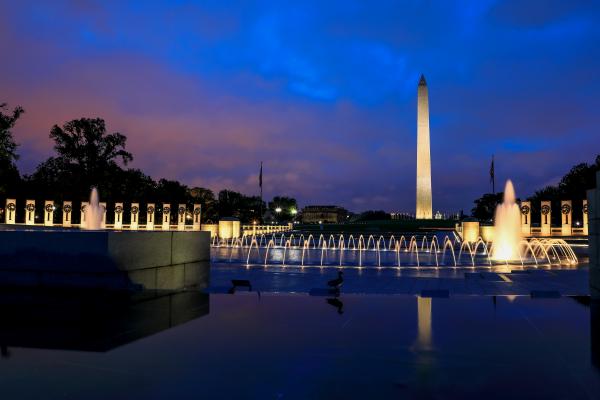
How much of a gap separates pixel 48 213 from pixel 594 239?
46.5 metres

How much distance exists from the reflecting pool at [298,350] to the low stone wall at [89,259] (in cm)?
117

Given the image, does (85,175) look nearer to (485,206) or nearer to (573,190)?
(573,190)

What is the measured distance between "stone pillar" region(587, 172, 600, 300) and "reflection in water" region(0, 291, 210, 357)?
725 cm

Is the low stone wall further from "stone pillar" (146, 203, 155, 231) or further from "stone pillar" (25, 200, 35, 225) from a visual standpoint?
"stone pillar" (25, 200, 35, 225)

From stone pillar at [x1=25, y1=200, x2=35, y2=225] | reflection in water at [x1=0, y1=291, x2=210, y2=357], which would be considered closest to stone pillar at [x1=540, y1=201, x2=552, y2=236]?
reflection in water at [x1=0, y1=291, x2=210, y2=357]

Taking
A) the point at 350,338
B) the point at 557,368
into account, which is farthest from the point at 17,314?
the point at 557,368

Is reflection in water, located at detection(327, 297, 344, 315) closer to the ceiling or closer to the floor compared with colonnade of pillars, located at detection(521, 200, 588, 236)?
closer to the floor

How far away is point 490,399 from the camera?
12.6 feet

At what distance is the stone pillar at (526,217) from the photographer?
36781 millimetres

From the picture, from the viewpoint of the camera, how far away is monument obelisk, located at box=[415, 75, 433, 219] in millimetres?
62688

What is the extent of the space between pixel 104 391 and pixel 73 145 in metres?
61.8

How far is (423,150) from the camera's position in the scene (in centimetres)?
6366

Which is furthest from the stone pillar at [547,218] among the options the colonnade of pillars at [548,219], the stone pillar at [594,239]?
the stone pillar at [594,239]

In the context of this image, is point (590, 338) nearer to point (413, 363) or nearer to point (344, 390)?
point (413, 363)
